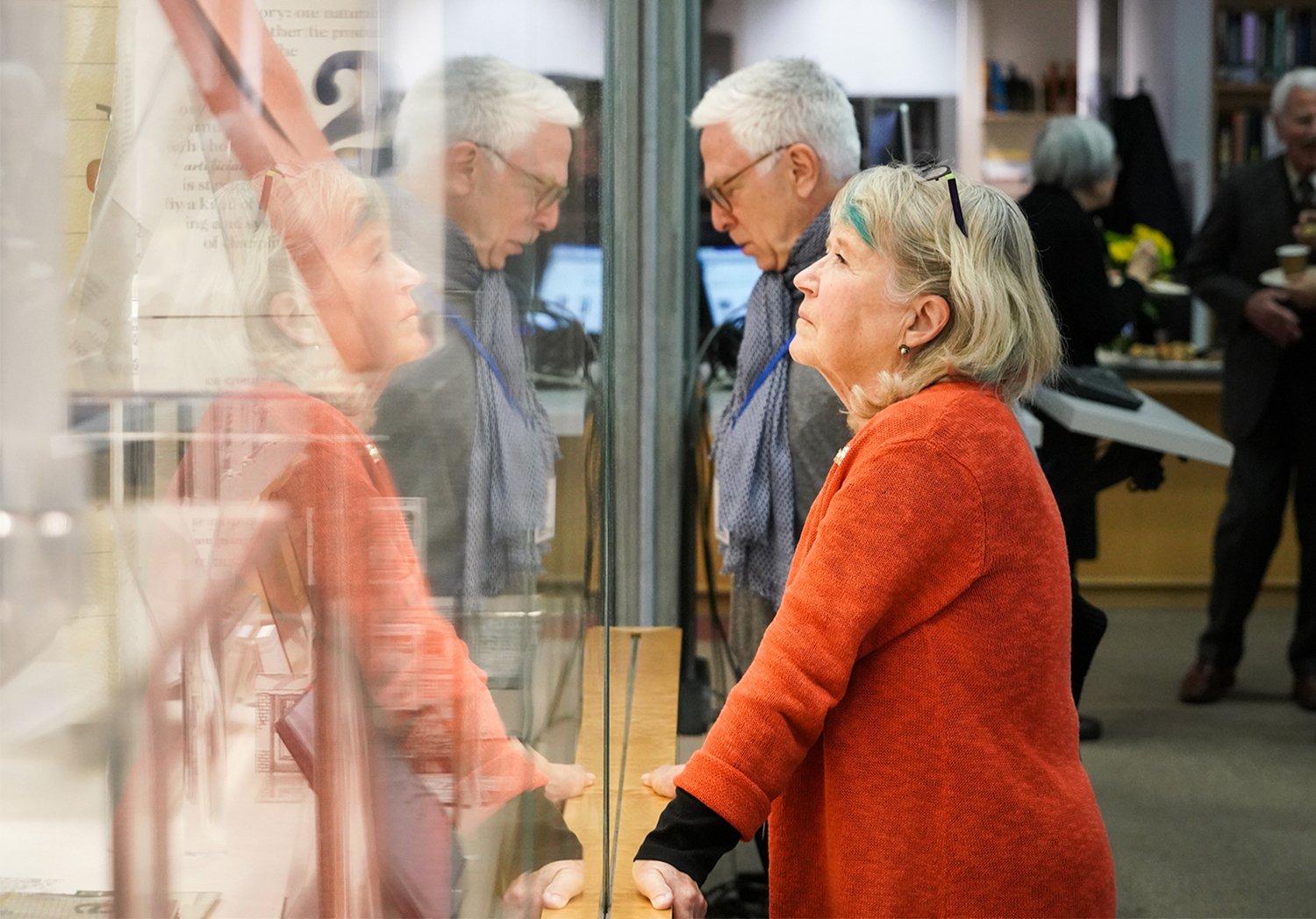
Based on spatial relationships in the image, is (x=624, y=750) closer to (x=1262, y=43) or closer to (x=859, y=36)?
(x=859, y=36)

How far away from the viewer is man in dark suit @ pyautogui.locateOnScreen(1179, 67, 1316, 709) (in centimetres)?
352

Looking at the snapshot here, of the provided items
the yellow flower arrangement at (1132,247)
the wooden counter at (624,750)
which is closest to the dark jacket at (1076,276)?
the wooden counter at (624,750)

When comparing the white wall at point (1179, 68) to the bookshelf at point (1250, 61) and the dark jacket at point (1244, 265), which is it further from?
the dark jacket at point (1244, 265)

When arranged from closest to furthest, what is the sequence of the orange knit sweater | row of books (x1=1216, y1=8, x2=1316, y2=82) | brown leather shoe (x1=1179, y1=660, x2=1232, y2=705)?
the orange knit sweater → brown leather shoe (x1=1179, y1=660, x2=1232, y2=705) → row of books (x1=1216, y1=8, x2=1316, y2=82)

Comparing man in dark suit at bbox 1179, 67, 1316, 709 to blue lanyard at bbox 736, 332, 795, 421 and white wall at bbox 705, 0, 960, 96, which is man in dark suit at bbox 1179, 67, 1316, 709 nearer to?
white wall at bbox 705, 0, 960, 96

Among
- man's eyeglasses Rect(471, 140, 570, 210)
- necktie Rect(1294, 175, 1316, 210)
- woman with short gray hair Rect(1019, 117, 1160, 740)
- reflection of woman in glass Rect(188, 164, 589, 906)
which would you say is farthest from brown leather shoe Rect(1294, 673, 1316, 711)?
reflection of woman in glass Rect(188, 164, 589, 906)

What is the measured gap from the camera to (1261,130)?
6.04 m

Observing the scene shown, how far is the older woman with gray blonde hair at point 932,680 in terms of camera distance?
3.14 feet

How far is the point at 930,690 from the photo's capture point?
98cm

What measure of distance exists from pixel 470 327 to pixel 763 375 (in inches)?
48.8

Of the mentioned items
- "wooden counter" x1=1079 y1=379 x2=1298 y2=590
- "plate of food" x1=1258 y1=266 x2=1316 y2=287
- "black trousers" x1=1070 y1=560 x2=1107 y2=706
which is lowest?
"wooden counter" x1=1079 y1=379 x2=1298 y2=590

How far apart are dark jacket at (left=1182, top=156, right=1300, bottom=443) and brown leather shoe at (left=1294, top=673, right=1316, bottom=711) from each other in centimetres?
71

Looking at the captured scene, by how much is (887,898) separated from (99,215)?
0.82 meters

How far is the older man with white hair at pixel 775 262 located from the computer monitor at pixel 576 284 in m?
0.71
